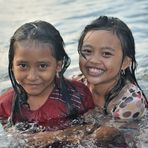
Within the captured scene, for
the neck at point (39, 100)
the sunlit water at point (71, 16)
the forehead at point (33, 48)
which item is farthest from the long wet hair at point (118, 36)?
the sunlit water at point (71, 16)

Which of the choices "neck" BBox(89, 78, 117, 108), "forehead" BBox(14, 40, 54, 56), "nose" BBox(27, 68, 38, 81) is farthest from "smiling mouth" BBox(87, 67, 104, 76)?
"nose" BBox(27, 68, 38, 81)

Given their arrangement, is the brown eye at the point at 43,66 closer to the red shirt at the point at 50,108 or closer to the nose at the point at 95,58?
the red shirt at the point at 50,108

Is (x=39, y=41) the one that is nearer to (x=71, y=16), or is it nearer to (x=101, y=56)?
(x=101, y=56)

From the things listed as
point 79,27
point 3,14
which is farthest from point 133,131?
point 3,14

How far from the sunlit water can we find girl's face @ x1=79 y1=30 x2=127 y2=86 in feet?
6.31

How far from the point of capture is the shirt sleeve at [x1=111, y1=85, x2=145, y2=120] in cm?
478

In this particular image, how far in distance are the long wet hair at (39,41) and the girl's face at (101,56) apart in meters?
0.27

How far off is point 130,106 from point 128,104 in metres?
0.02

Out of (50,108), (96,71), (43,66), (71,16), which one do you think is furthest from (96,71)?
(71,16)

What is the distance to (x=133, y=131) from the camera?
4797mm

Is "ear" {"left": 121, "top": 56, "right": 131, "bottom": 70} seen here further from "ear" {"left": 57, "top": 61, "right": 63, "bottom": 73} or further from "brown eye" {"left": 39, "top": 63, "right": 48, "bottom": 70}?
"brown eye" {"left": 39, "top": 63, "right": 48, "bottom": 70}

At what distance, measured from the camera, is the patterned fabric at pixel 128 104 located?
4785mm

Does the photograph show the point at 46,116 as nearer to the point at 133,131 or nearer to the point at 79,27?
the point at 133,131

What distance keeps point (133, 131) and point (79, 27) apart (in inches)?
151
